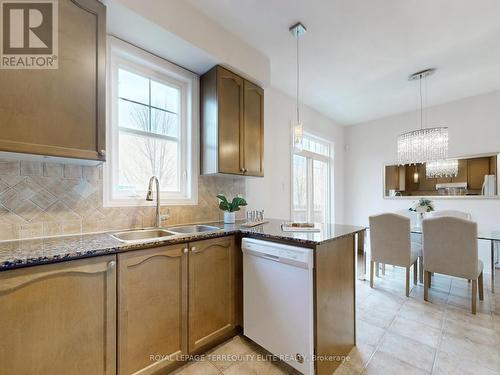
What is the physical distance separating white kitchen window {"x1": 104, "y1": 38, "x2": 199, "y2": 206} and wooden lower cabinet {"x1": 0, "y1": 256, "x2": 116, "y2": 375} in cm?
74

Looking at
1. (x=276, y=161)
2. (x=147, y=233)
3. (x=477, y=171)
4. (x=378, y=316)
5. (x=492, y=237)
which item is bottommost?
(x=378, y=316)

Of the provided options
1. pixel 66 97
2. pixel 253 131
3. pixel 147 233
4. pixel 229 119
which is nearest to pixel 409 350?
pixel 147 233

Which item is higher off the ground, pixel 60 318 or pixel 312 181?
pixel 312 181

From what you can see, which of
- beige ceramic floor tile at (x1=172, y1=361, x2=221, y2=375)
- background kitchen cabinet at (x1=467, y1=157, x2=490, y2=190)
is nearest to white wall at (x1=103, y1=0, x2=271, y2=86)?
beige ceramic floor tile at (x1=172, y1=361, x2=221, y2=375)

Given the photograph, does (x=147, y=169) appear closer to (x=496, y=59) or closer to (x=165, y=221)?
(x=165, y=221)

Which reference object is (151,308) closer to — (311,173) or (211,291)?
(211,291)

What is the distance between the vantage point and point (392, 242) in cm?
271

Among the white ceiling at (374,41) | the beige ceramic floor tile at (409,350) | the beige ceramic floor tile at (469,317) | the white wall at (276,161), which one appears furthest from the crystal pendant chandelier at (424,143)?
the beige ceramic floor tile at (409,350)

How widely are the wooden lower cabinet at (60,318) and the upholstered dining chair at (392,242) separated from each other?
2.82 meters

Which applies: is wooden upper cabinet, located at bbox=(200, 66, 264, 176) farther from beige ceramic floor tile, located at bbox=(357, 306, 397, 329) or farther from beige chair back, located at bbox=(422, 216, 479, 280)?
beige chair back, located at bbox=(422, 216, 479, 280)

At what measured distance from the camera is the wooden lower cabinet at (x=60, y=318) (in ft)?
3.21

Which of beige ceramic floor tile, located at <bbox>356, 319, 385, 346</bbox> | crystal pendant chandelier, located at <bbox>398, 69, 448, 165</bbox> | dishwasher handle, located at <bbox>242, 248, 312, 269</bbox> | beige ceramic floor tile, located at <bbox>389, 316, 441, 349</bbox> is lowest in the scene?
beige ceramic floor tile, located at <bbox>356, 319, 385, 346</bbox>
